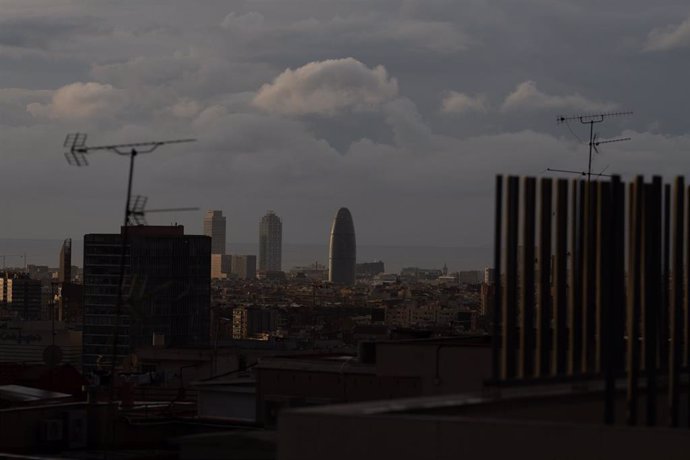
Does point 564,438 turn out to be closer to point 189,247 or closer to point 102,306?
point 102,306

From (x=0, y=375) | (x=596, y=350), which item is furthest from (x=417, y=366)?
(x=0, y=375)

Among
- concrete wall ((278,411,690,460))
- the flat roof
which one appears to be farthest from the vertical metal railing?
the flat roof

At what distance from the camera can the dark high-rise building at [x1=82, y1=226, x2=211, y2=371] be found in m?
148

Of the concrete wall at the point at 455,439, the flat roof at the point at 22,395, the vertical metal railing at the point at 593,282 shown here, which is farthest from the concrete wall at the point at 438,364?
the concrete wall at the point at 455,439

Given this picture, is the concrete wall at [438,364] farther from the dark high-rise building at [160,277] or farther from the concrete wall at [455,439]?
the dark high-rise building at [160,277]

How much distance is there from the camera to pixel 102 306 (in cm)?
15062

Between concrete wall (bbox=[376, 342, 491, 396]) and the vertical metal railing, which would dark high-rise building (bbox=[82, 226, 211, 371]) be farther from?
the vertical metal railing

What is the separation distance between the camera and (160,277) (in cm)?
16975

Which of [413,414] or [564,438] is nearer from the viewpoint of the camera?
[564,438]

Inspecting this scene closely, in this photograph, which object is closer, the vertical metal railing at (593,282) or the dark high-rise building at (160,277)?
the vertical metal railing at (593,282)

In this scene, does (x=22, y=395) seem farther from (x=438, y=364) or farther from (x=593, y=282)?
(x=593, y=282)

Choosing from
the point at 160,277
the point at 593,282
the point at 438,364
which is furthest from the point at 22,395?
the point at 160,277

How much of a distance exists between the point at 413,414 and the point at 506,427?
1048 millimetres

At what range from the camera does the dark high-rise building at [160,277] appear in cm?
14788
